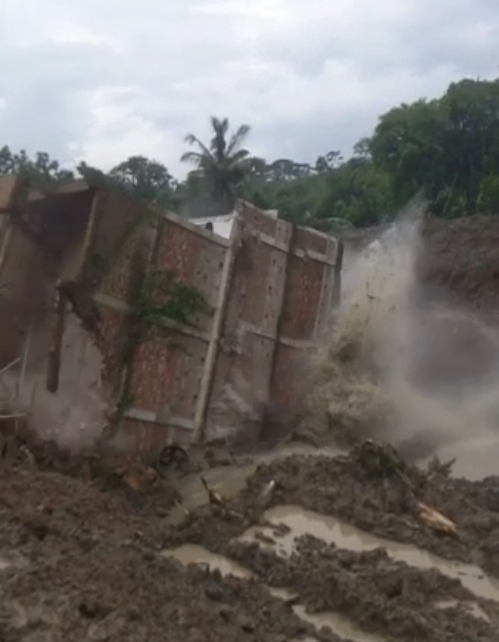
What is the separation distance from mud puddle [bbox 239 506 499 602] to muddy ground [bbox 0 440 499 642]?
0.03 m

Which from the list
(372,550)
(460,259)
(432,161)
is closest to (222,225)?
(372,550)

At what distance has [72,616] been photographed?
4.34 m

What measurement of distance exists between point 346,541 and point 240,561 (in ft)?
2.80

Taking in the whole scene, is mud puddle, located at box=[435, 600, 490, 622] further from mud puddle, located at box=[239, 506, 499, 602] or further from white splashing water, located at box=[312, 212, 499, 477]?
white splashing water, located at box=[312, 212, 499, 477]

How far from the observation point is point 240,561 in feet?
19.5

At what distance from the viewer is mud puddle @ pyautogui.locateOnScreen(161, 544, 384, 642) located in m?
5.05

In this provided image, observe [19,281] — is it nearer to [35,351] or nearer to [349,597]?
[35,351]

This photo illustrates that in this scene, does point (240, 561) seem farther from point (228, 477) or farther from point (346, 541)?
point (228, 477)

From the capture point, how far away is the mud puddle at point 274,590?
5.05 meters

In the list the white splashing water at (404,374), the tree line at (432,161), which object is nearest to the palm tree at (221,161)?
the tree line at (432,161)

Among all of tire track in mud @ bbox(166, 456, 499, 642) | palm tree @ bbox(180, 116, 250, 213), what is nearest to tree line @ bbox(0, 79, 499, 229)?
palm tree @ bbox(180, 116, 250, 213)

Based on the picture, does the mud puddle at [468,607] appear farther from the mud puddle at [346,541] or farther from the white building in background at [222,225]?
the white building in background at [222,225]

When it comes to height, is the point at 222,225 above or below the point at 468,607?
above

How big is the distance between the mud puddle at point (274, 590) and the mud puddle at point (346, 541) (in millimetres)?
360
